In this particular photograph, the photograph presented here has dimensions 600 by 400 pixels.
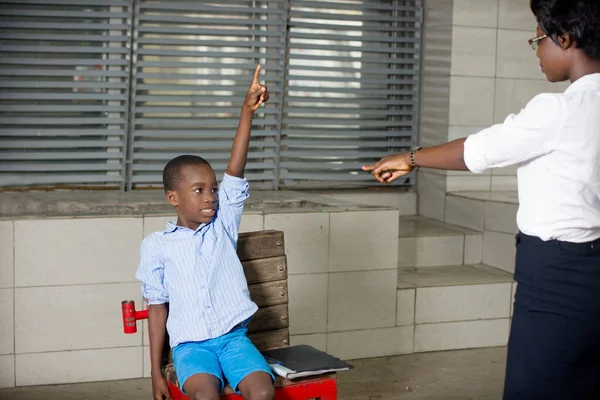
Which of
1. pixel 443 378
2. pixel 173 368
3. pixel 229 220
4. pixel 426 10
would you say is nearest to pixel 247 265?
pixel 229 220

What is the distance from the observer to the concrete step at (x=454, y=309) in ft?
16.1

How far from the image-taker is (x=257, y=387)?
8.80ft

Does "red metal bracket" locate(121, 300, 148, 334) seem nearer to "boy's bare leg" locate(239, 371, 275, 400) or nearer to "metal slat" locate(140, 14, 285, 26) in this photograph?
"boy's bare leg" locate(239, 371, 275, 400)

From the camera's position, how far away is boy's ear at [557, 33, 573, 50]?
216 cm

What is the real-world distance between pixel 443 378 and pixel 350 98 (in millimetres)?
2641

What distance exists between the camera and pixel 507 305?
520cm

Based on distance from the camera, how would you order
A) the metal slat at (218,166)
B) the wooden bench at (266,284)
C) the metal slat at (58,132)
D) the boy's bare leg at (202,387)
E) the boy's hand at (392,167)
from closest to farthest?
1. the boy's hand at (392,167)
2. the boy's bare leg at (202,387)
3. the wooden bench at (266,284)
4. the metal slat at (58,132)
5. the metal slat at (218,166)

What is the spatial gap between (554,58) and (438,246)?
3.64 metres

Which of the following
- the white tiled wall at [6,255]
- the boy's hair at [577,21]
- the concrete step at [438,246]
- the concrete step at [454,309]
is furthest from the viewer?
the concrete step at [438,246]

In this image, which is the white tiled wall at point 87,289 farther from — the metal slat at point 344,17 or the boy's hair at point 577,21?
the boy's hair at point 577,21

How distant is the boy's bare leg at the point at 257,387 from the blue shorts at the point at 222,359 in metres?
0.02

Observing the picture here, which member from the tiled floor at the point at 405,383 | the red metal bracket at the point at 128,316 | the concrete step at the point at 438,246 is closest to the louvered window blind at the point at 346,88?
the concrete step at the point at 438,246

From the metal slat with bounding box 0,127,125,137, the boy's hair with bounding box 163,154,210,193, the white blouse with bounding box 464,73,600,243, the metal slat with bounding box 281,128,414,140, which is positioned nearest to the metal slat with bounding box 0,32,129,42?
the metal slat with bounding box 0,127,125,137

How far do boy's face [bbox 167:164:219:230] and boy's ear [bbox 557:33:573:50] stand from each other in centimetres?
128
